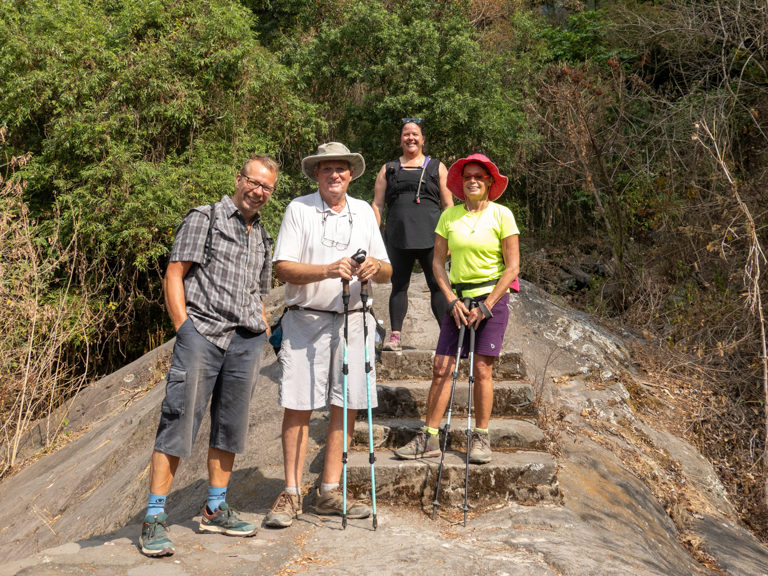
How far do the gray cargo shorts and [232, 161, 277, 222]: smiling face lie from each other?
67cm

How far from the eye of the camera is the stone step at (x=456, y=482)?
4.31 m

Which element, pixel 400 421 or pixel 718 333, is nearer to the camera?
pixel 400 421

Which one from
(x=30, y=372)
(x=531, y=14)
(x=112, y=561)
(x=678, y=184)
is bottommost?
(x=30, y=372)

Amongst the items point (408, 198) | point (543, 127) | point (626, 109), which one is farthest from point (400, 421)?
point (626, 109)

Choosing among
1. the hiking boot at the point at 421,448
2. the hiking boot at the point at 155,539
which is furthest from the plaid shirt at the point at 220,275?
the hiking boot at the point at 421,448

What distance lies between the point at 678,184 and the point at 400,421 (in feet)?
24.5

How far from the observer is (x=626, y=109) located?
12570mm

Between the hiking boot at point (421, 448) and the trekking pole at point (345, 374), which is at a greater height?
the trekking pole at point (345, 374)

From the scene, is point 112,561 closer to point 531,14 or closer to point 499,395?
point 499,395

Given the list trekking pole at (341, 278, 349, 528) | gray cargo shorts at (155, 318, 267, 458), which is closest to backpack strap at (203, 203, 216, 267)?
gray cargo shorts at (155, 318, 267, 458)

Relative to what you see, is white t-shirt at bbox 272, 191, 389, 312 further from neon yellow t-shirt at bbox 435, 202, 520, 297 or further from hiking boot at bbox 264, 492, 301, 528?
hiking boot at bbox 264, 492, 301, 528

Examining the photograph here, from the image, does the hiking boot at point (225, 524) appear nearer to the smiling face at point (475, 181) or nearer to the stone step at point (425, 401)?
the stone step at point (425, 401)

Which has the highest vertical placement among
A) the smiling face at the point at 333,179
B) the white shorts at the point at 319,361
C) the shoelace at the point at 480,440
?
the smiling face at the point at 333,179

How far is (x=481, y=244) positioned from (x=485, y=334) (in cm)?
57
